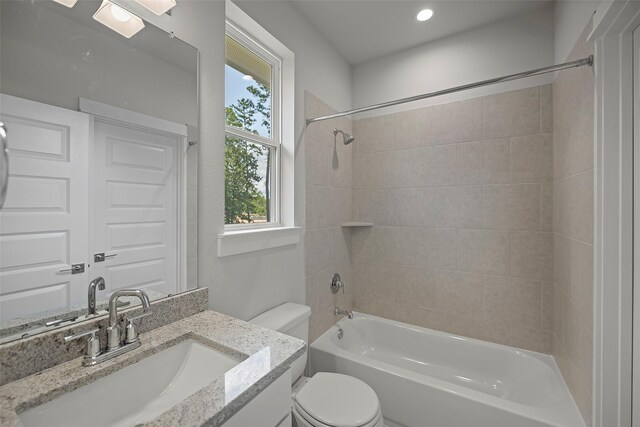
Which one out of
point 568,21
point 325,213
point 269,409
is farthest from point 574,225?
point 269,409

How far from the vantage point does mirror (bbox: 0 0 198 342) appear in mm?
770

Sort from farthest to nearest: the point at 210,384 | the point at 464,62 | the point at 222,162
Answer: the point at 464,62 < the point at 222,162 < the point at 210,384

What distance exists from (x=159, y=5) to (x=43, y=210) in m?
0.88

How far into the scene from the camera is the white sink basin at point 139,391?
70 centimetres

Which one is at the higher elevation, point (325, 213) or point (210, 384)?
point (325, 213)

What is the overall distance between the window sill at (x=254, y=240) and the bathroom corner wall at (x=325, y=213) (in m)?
0.23

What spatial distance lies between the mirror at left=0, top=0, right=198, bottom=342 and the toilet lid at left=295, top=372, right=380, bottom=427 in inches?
32.3

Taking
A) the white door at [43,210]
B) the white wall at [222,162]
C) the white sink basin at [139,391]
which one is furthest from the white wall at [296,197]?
the white door at [43,210]

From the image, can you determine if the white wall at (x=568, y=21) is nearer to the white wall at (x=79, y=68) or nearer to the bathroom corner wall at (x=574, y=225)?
the bathroom corner wall at (x=574, y=225)

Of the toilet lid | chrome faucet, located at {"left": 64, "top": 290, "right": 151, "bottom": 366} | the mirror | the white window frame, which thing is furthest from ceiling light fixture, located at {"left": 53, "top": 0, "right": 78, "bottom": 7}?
the toilet lid

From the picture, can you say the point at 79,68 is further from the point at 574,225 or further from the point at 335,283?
the point at 574,225

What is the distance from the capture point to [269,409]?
0.81 metres

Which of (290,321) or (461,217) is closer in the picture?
(290,321)

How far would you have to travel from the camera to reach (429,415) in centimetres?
148
